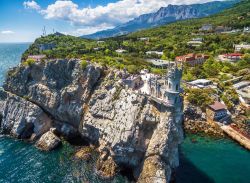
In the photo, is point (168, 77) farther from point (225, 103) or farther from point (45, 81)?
point (225, 103)

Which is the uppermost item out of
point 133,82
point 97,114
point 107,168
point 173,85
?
point 173,85

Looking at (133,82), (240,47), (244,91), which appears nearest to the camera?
(133,82)

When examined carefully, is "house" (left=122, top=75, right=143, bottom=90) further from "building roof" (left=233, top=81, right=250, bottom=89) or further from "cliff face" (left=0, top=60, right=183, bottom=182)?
"building roof" (left=233, top=81, right=250, bottom=89)

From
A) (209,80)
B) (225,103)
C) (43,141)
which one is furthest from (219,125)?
(43,141)

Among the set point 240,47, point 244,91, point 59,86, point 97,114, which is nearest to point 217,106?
point 244,91

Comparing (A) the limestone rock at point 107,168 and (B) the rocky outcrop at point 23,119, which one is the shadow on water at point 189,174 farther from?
(B) the rocky outcrop at point 23,119

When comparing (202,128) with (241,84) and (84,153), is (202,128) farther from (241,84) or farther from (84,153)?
(241,84)

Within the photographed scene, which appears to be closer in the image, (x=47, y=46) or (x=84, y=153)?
(x=84, y=153)
